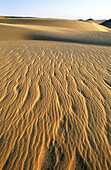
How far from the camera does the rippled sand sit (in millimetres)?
2150

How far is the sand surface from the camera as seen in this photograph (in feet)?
7.05

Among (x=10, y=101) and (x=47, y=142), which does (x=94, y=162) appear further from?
(x=10, y=101)

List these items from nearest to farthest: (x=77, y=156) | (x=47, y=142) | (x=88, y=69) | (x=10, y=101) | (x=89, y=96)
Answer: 1. (x=77, y=156)
2. (x=47, y=142)
3. (x=10, y=101)
4. (x=89, y=96)
5. (x=88, y=69)

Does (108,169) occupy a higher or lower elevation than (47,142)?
lower

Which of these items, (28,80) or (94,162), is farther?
(28,80)

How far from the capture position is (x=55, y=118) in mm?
2814

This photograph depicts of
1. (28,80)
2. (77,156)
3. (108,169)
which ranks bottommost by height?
(108,169)

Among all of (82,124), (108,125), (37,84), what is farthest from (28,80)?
(108,125)

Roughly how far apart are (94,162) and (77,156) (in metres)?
0.26

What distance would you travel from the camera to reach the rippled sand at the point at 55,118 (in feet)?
7.06

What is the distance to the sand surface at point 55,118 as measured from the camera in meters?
2.15

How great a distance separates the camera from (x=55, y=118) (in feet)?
9.23

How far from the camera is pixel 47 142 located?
236 cm

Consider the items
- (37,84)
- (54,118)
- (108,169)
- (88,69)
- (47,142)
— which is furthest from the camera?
(88,69)
